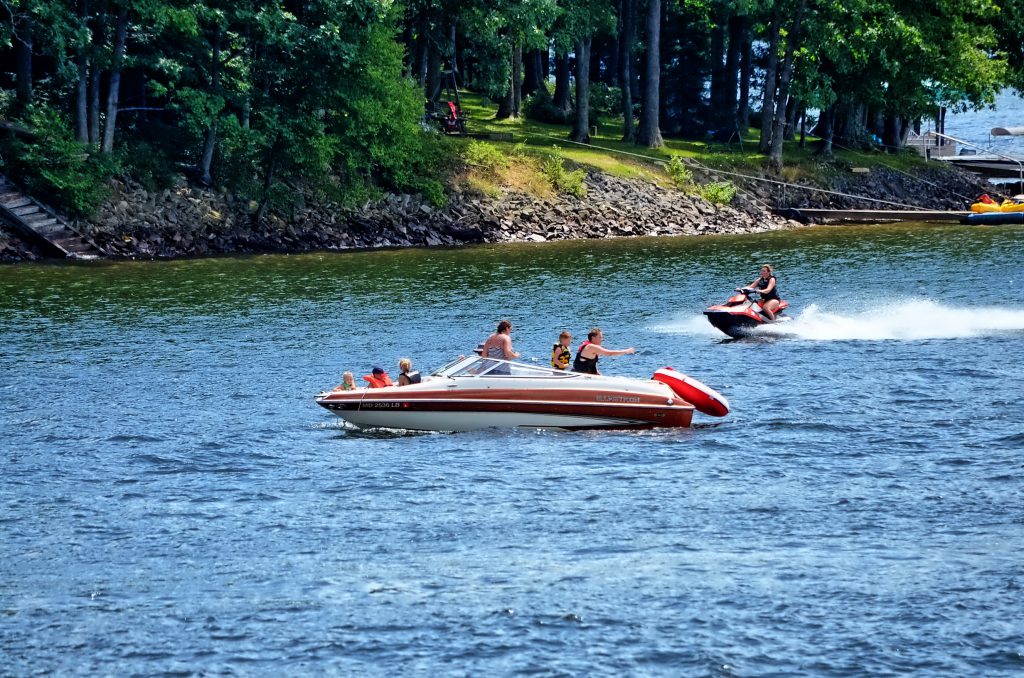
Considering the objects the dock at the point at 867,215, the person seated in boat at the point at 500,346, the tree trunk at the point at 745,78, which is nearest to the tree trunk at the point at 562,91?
the tree trunk at the point at 745,78

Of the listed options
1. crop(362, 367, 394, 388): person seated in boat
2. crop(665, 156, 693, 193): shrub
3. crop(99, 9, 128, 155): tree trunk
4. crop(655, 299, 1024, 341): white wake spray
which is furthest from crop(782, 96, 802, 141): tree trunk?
crop(362, 367, 394, 388): person seated in boat

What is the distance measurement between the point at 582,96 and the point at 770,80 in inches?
416

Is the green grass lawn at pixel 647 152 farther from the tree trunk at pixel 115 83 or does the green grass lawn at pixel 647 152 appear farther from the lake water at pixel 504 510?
the lake water at pixel 504 510

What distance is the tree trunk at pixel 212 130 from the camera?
5806 cm

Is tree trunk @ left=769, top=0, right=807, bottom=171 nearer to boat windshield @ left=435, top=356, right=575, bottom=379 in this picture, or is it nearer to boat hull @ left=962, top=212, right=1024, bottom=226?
boat hull @ left=962, top=212, right=1024, bottom=226

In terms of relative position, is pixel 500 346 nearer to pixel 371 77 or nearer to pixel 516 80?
pixel 371 77

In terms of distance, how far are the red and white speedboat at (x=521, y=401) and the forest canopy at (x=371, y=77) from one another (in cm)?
3157

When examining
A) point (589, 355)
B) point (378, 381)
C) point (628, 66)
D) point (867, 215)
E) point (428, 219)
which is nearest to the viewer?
point (378, 381)

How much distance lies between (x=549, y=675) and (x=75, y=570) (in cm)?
755

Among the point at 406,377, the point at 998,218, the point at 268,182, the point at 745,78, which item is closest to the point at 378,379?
the point at 406,377

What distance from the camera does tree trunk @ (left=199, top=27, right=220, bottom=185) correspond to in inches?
2286

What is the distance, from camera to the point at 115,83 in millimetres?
57281

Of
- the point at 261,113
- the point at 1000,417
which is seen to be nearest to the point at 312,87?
the point at 261,113

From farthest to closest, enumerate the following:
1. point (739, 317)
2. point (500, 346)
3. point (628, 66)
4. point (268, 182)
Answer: point (628, 66), point (268, 182), point (739, 317), point (500, 346)
